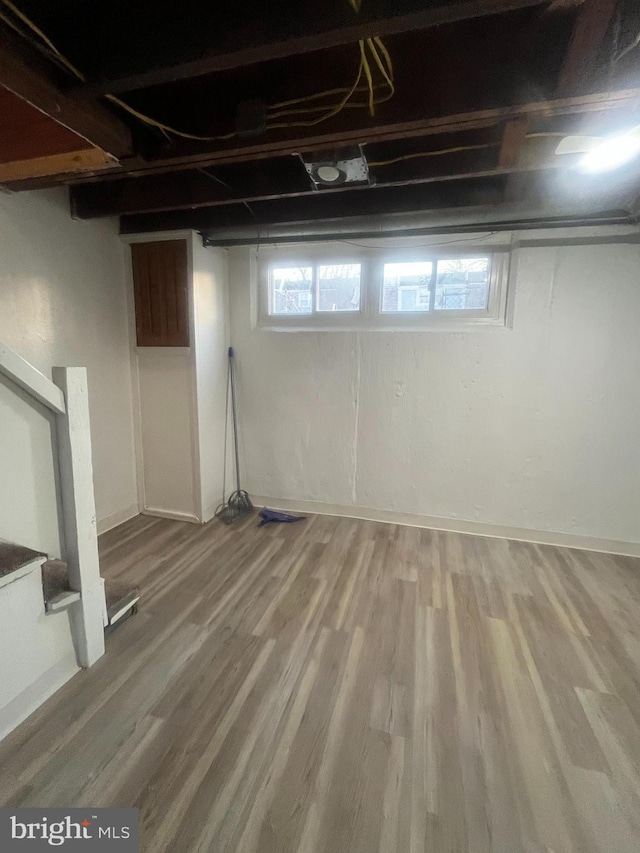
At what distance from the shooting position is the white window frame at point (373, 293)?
8.88 feet

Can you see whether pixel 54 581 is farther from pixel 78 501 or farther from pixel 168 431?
pixel 168 431

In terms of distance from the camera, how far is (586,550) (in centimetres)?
273

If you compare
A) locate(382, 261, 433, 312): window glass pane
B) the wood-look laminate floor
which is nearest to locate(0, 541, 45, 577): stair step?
the wood-look laminate floor

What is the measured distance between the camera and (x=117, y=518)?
304 cm

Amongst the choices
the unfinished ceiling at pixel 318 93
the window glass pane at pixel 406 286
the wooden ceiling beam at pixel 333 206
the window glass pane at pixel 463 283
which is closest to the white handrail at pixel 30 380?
the unfinished ceiling at pixel 318 93

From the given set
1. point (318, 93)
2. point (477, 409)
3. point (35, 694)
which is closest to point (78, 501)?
point (35, 694)

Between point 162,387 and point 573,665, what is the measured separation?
318 cm

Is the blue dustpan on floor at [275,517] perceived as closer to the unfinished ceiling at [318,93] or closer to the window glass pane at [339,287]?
the window glass pane at [339,287]

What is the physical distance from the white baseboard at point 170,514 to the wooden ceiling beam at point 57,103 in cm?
248

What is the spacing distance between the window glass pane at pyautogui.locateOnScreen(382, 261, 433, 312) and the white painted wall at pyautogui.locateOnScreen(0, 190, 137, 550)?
2.17m

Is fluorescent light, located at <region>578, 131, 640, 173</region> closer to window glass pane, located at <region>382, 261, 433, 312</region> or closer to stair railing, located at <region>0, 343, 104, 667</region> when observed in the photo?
window glass pane, located at <region>382, 261, 433, 312</region>

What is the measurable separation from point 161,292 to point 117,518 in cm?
189

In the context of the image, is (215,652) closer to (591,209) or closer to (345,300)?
(345,300)

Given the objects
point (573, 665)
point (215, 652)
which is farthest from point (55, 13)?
point (573, 665)
